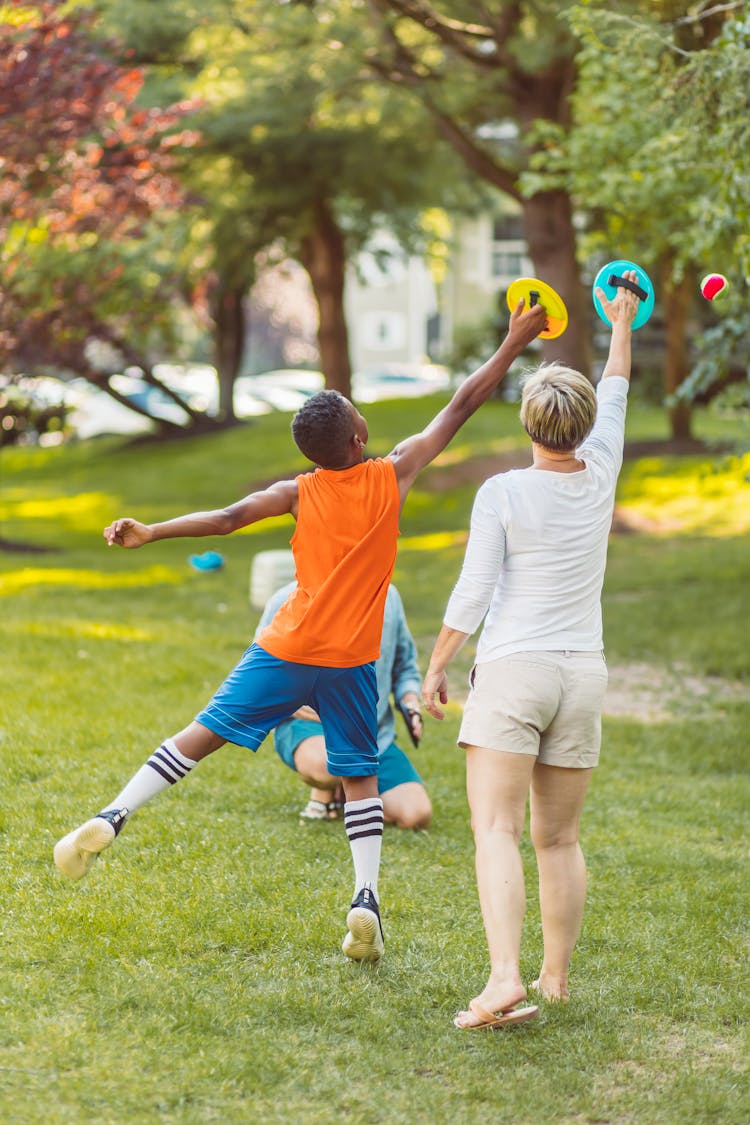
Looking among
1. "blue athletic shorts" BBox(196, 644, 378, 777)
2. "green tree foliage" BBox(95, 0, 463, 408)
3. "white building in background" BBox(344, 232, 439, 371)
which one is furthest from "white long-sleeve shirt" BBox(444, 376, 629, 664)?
"white building in background" BBox(344, 232, 439, 371)

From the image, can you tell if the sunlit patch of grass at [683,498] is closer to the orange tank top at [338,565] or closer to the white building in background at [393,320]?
the orange tank top at [338,565]

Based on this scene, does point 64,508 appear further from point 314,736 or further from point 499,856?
point 499,856

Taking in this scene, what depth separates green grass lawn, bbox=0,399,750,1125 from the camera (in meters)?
3.42

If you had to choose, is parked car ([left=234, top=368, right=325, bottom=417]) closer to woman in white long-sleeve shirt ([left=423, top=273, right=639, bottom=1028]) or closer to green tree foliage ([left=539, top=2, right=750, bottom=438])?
green tree foliage ([left=539, top=2, right=750, bottom=438])

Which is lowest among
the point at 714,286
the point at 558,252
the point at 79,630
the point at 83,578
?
the point at 83,578

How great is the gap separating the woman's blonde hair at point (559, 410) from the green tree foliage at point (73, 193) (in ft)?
21.1

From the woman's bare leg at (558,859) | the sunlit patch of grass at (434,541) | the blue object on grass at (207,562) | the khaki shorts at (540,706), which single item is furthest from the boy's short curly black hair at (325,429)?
the sunlit patch of grass at (434,541)

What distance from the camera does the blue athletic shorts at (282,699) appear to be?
4.16 meters

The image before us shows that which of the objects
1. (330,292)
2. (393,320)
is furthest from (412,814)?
(393,320)

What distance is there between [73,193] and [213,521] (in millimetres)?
10709

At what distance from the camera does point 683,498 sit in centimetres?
1694

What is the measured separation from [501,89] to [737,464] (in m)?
7.91

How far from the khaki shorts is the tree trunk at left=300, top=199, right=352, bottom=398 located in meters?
17.3

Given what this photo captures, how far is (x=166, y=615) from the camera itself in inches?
445
